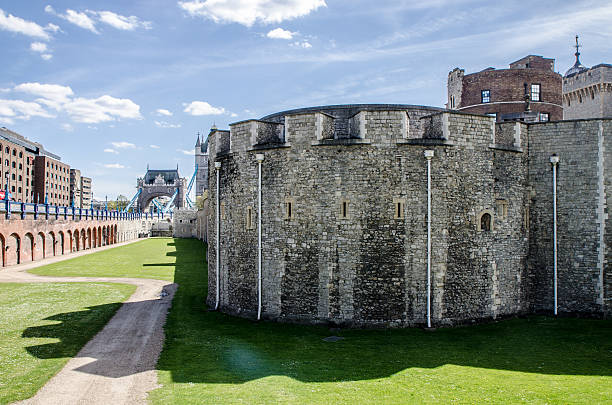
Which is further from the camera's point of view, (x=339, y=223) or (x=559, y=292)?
(x=559, y=292)

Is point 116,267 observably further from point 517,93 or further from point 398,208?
point 517,93

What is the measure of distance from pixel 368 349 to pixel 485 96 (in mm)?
20953

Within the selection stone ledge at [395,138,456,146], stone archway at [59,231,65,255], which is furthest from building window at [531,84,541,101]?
stone archway at [59,231,65,255]

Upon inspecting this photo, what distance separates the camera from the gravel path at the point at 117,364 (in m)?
9.88

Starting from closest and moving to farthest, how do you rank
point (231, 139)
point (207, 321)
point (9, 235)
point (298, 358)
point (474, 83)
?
point (298, 358)
point (207, 321)
point (231, 139)
point (474, 83)
point (9, 235)

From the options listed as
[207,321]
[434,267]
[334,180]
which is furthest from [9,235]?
[434,267]

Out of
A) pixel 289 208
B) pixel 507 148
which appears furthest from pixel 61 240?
pixel 507 148

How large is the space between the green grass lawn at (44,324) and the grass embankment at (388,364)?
2985 mm

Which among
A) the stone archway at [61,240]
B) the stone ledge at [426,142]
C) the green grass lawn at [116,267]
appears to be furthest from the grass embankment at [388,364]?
the stone archway at [61,240]

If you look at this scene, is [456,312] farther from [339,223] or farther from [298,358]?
[298,358]

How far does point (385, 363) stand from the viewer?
11.6 metres

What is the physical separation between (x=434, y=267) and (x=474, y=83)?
1755 cm

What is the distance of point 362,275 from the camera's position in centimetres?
1509

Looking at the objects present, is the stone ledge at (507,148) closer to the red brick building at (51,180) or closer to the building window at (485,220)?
the building window at (485,220)
